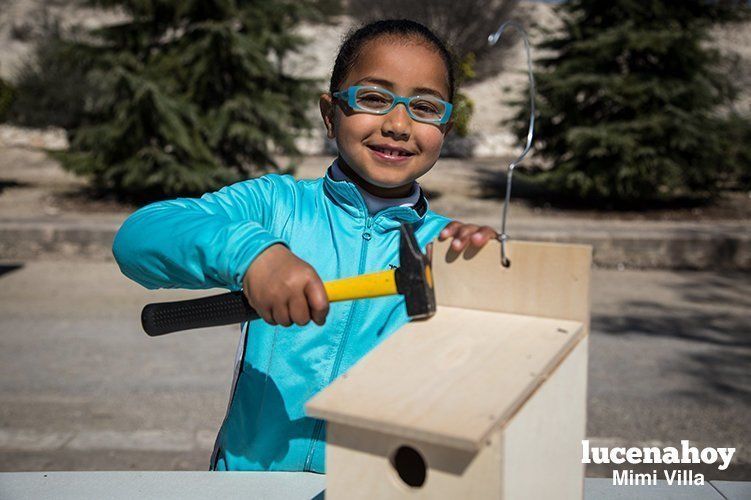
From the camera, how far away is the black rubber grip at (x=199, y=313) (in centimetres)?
137

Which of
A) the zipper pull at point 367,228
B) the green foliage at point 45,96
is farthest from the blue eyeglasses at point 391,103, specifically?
the green foliage at point 45,96

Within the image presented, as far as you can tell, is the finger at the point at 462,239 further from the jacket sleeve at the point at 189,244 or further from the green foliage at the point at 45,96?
the green foliage at the point at 45,96

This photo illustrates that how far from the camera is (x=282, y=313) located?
3.79 feet

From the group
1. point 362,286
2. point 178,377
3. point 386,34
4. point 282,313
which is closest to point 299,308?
point 282,313

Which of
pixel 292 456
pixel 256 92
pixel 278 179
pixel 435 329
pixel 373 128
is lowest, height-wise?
pixel 292 456

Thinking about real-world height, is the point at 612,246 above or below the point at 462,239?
below

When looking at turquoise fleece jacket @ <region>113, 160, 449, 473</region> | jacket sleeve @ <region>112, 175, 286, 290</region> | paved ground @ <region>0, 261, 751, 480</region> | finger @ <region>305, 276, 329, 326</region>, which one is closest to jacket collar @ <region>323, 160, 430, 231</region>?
turquoise fleece jacket @ <region>113, 160, 449, 473</region>

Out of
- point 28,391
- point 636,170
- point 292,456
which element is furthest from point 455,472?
point 636,170

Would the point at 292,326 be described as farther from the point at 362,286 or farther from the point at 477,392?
the point at 477,392

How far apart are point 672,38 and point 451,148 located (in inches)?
306

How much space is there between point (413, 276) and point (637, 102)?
979 centimetres

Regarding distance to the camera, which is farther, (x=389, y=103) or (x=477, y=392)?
(x=389, y=103)

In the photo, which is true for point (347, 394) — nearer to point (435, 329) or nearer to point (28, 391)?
point (435, 329)

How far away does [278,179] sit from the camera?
73.9 inches
